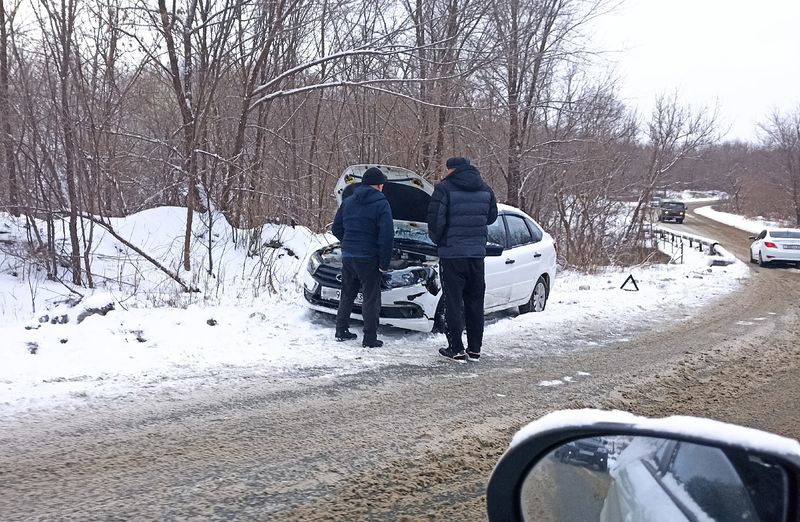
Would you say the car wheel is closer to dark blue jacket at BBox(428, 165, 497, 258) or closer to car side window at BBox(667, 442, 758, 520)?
dark blue jacket at BBox(428, 165, 497, 258)

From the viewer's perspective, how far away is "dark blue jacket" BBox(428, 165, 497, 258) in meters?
6.98

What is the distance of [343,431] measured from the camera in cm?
479

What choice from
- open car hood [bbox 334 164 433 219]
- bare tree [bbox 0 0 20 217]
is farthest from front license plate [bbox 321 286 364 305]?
bare tree [bbox 0 0 20 217]

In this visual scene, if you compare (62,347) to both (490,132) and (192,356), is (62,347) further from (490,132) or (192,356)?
(490,132)

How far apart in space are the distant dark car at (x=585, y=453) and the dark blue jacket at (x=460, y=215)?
5.13m

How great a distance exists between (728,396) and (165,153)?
10632 mm

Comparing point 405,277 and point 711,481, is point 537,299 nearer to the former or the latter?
point 405,277

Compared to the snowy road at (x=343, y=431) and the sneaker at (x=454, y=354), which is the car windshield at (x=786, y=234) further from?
the sneaker at (x=454, y=354)

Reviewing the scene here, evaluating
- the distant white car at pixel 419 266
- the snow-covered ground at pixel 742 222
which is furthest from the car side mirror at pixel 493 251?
the snow-covered ground at pixel 742 222

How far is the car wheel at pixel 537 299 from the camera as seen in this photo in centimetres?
1011

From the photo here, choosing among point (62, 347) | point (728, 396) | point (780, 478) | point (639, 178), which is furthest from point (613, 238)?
point (780, 478)

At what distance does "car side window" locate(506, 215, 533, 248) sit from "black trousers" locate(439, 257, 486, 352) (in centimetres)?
242

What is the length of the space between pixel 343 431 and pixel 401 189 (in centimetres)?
437

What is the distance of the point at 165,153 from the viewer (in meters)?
12.9
